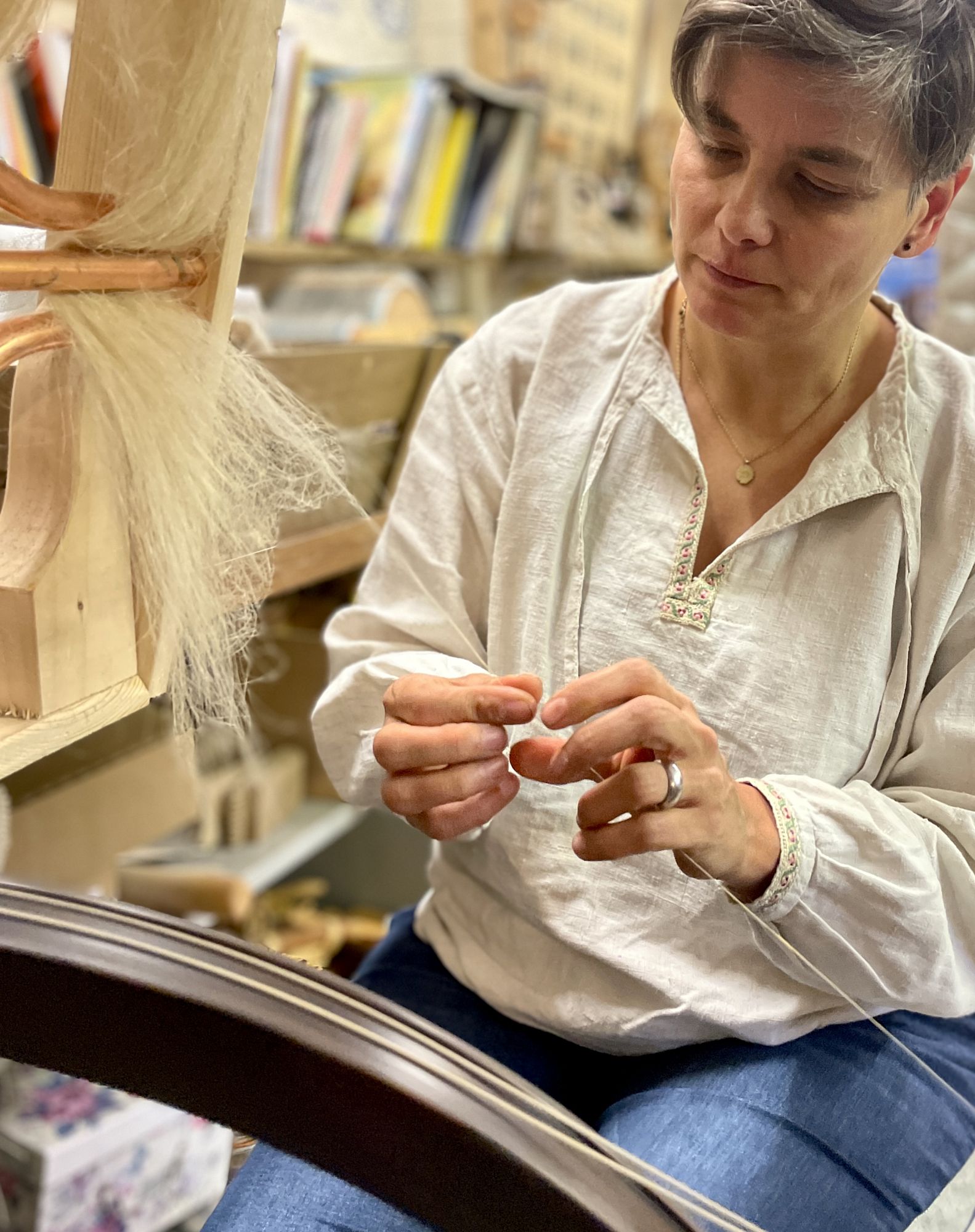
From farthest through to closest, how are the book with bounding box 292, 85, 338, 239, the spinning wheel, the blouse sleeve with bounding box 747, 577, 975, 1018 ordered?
1. the book with bounding box 292, 85, 338, 239
2. the blouse sleeve with bounding box 747, 577, 975, 1018
3. the spinning wheel

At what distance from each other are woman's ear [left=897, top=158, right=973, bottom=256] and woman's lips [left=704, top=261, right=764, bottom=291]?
0.43 feet

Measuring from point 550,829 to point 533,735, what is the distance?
68 millimetres

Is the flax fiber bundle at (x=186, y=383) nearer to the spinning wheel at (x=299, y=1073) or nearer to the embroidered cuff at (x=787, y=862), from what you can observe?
the spinning wheel at (x=299, y=1073)

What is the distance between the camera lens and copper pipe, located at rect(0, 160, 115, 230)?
0.48 meters

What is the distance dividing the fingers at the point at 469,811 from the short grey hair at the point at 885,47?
425 millimetres

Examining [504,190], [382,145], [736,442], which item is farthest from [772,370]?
[504,190]

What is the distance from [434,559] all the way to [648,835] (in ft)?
1.01

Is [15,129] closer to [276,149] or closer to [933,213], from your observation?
[276,149]

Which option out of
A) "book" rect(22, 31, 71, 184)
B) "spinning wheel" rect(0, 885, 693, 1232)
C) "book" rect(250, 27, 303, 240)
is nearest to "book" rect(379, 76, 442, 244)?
"book" rect(250, 27, 303, 240)

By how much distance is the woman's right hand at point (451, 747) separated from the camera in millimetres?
640

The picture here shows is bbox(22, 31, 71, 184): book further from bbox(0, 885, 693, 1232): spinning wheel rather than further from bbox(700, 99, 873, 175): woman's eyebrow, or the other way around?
bbox(0, 885, 693, 1232): spinning wheel

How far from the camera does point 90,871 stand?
1.45 m

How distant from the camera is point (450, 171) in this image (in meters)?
2.05

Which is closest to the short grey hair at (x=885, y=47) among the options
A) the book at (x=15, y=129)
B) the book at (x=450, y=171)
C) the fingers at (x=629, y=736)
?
the fingers at (x=629, y=736)
